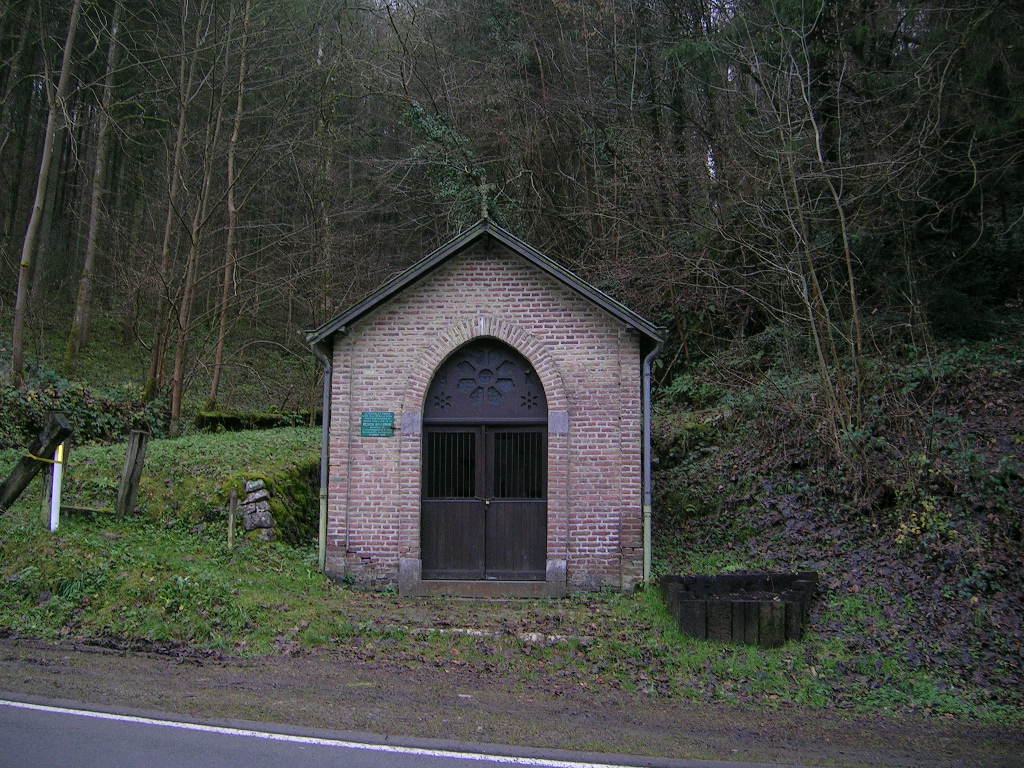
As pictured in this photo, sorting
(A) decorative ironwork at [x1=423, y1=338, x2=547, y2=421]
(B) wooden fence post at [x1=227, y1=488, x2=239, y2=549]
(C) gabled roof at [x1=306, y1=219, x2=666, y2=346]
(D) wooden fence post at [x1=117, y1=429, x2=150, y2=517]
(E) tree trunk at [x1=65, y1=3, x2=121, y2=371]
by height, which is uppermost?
(E) tree trunk at [x1=65, y1=3, x2=121, y2=371]

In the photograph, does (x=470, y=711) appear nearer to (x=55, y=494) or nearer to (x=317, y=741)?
(x=317, y=741)

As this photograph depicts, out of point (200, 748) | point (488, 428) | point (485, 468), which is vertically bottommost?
point (200, 748)

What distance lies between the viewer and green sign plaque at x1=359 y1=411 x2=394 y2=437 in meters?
12.0

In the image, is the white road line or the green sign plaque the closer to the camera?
the white road line

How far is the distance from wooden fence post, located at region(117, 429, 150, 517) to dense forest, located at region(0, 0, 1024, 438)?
729 centimetres

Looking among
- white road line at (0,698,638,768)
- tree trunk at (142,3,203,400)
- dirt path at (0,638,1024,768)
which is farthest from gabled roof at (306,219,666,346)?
tree trunk at (142,3,203,400)

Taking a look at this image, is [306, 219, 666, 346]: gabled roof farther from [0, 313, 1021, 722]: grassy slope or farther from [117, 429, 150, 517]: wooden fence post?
[0, 313, 1021, 722]: grassy slope

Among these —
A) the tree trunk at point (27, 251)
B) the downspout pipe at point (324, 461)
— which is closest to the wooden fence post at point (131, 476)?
the downspout pipe at point (324, 461)

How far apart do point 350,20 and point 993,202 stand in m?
16.5

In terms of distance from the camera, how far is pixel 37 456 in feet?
36.3

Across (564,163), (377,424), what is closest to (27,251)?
(377,424)

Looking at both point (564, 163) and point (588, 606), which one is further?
point (564, 163)

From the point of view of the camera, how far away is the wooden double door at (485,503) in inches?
470

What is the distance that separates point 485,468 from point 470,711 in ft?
18.4
